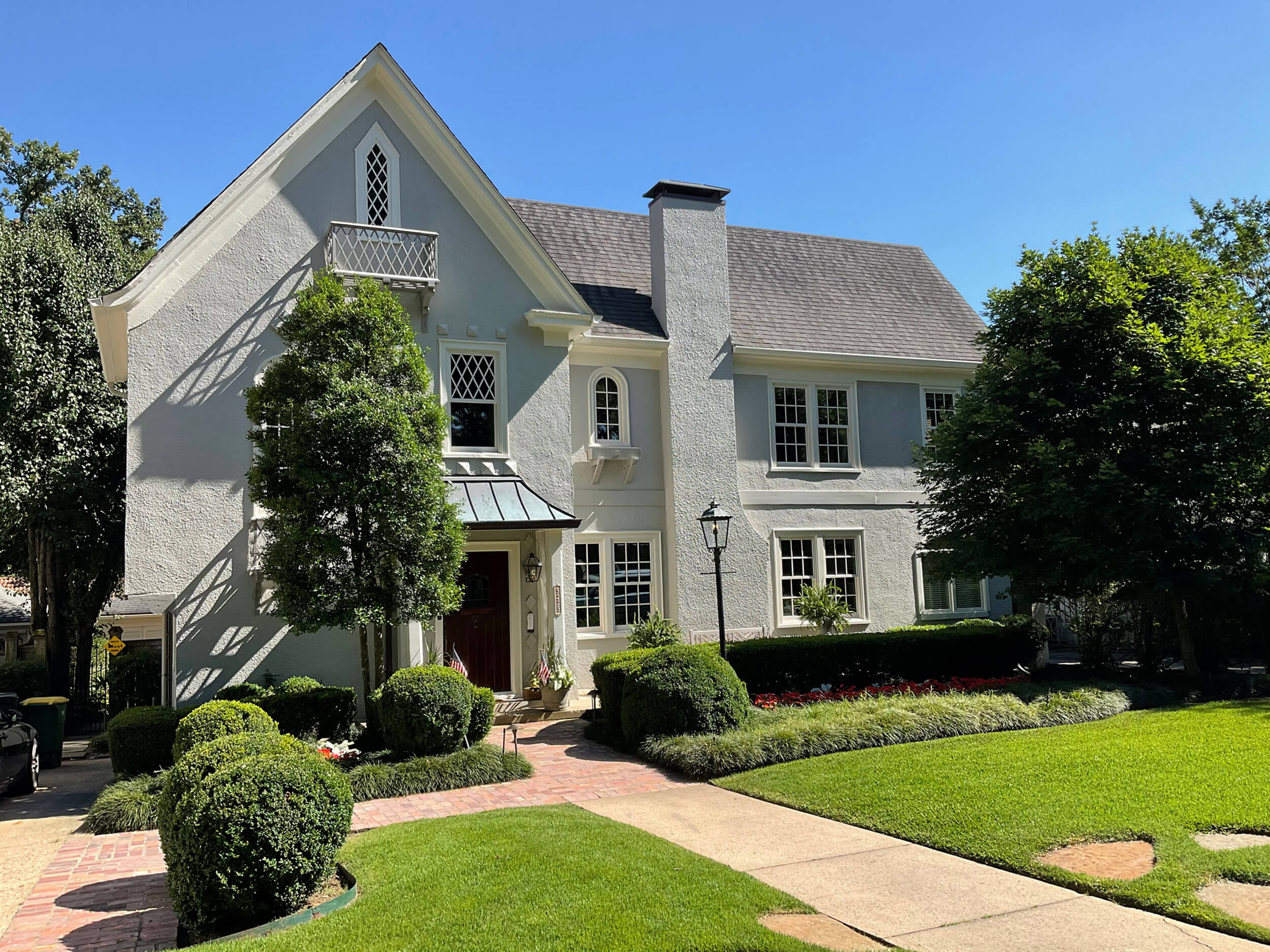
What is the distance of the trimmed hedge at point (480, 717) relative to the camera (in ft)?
40.1

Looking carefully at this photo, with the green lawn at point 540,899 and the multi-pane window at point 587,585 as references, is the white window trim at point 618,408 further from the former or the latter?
the green lawn at point 540,899

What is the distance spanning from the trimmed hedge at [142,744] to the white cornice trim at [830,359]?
489 inches

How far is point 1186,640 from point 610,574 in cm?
1009

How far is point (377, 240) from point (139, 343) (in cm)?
400

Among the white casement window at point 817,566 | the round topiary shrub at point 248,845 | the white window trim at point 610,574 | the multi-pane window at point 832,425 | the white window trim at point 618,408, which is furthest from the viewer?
the multi-pane window at point 832,425

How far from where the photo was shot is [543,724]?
49.2 ft

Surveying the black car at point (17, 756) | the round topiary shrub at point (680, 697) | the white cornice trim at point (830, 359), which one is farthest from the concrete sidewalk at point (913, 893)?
the white cornice trim at point (830, 359)

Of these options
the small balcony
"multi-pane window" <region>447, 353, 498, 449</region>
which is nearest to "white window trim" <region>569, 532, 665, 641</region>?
"multi-pane window" <region>447, 353, 498, 449</region>

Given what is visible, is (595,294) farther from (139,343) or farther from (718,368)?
(139,343)

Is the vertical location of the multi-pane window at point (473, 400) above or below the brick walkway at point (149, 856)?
above

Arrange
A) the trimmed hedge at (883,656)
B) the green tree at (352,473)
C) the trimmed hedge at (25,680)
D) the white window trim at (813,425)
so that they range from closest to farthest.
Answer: the green tree at (352,473) → the trimmed hedge at (883,656) → the white window trim at (813,425) → the trimmed hedge at (25,680)

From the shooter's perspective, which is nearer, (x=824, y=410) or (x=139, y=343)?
(x=139, y=343)

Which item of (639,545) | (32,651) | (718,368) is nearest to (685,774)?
(639,545)

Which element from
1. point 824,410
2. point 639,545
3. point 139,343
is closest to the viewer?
point 139,343
